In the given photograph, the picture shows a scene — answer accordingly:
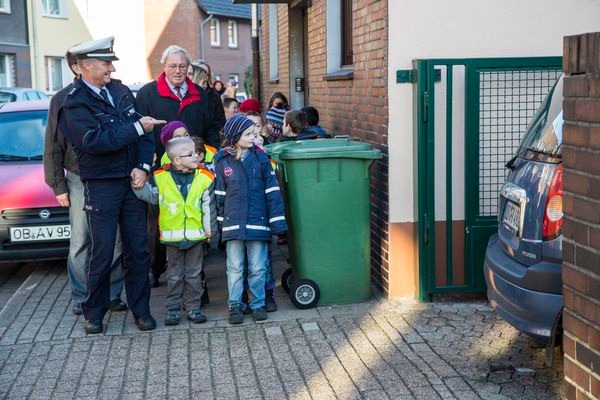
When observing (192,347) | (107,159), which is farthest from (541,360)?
(107,159)

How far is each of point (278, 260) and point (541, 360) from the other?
393cm

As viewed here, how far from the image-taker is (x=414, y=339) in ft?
19.2

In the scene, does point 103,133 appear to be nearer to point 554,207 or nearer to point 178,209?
point 178,209

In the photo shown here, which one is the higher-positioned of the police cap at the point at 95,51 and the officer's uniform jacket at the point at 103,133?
the police cap at the point at 95,51

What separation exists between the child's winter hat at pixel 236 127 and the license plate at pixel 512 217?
209cm

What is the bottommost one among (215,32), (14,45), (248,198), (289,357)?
(289,357)

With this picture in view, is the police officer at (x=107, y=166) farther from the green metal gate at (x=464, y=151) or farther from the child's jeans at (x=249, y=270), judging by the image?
the green metal gate at (x=464, y=151)

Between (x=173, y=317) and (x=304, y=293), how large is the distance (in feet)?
3.21

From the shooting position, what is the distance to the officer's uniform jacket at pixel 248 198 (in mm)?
6375

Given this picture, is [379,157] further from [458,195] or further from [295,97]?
[295,97]

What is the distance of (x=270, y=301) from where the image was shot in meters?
6.77

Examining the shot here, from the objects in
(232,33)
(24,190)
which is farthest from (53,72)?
(24,190)

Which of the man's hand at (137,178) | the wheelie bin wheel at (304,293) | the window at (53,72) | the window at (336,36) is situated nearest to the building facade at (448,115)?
the wheelie bin wheel at (304,293)

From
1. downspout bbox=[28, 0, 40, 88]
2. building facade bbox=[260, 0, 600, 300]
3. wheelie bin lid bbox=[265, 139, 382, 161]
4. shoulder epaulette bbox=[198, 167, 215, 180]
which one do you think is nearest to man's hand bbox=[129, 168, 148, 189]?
shoulder epaulette bbox=[198, 167, 215, 180]
